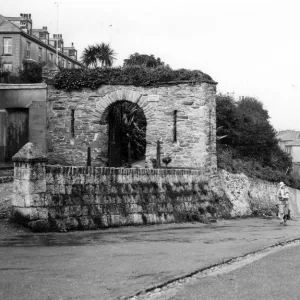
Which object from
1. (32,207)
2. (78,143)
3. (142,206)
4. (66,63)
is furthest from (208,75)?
(66,63)

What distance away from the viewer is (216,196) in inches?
921

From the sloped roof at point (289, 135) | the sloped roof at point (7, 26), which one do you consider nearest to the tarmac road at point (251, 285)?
the sloped roof at point (7, 26)

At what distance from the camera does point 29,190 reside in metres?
14.2

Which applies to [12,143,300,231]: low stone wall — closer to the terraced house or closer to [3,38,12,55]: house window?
the terraced house

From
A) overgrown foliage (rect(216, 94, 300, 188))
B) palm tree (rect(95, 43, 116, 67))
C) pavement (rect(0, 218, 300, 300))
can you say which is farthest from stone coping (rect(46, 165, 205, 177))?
palm tree (rect(95, 43, 116, 67))

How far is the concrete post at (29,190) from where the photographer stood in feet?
46.6

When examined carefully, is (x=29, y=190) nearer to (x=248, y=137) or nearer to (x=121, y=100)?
(x=121, y=100)

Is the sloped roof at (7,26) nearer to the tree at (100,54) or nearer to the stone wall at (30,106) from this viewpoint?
the tree at (100,54)

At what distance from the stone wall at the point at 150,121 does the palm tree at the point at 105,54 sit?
21.9m

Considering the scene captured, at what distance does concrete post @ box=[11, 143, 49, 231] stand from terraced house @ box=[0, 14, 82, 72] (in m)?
45.2

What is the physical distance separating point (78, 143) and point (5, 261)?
14760mm

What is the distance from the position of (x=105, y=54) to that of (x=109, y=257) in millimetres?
36363

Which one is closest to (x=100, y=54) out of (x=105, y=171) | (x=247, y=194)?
(x=247, y=194)

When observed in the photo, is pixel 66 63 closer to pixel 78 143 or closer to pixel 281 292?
pixel 78 143
